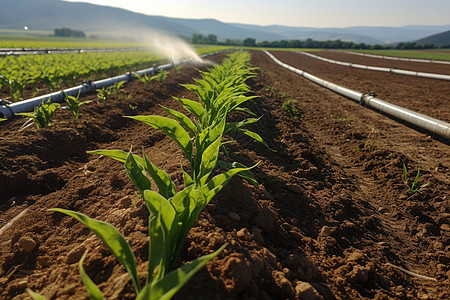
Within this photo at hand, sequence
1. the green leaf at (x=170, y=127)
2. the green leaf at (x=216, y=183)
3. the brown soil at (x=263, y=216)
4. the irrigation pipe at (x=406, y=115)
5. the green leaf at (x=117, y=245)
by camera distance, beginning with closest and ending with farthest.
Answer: the green leaf at (x=117, y=245)
the green leaf at (x=216, y=183)
the brown soil at (x=263, y=216)
the green leaf at (x=170, y=127)
the irrigation pipe at (x=406, y=115)

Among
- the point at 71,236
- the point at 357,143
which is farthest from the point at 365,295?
the point at 357,143

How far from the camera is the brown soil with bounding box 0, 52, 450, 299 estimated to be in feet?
4.33

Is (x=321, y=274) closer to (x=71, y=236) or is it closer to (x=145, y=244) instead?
(x=145, y=244)

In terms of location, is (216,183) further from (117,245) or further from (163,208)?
(117,245)

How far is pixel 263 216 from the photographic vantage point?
5.71 ft

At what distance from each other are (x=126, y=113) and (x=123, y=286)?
4226 millimetres

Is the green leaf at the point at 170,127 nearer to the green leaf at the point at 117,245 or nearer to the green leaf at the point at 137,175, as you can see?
the green leaf at the point at 137,175

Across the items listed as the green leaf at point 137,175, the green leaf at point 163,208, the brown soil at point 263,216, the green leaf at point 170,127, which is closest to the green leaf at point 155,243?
the green leaf at point 163,208

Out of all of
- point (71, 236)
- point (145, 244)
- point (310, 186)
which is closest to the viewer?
point (145, 244)

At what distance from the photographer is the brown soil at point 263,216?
51.9 inches

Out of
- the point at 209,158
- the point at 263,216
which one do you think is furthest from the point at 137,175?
the point at 263,216

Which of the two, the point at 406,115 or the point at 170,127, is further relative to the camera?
the point at 406,115

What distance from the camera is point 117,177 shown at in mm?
2363

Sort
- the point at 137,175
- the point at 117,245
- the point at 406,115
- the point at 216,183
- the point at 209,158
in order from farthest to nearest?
the point at 406,115 < the point at 209,158 < the point at 137,175 < the point at 216,183 < the point at 117,245
